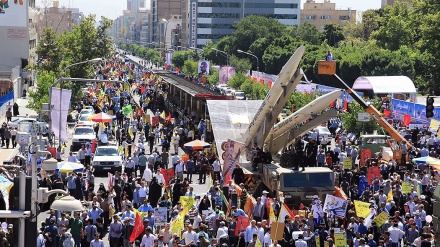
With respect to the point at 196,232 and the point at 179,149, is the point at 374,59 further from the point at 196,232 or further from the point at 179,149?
the point at 196,232

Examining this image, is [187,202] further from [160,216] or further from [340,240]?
[340,240]

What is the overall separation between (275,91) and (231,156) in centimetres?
278

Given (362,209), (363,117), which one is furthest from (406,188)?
(363,117)

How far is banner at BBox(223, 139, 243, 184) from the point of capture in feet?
107

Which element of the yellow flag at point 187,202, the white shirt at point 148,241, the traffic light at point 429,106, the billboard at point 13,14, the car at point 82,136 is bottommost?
the car at point 82,136

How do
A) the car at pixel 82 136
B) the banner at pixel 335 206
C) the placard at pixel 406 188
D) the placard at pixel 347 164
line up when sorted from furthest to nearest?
1. the car at pixel 82 136
2. the placard at pixel 347 164
3. the placard at pixel 406 188
4. the banner at pixel 335 206

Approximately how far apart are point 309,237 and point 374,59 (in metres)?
65.5

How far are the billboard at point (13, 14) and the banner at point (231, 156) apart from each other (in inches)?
2758

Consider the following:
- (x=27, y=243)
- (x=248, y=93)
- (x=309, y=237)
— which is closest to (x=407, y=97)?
(x=248, y=93)

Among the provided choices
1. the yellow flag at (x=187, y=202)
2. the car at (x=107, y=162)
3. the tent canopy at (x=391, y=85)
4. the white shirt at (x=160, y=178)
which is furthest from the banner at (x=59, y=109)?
the tent canopy at (x=391, y=85)

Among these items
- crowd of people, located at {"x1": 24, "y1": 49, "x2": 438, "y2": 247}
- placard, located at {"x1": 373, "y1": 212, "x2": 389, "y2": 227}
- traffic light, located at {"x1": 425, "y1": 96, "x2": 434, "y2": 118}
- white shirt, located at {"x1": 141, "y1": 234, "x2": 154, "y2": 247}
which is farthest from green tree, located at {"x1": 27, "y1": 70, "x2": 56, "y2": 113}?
white shirt, located at {"x1": 141, "y1": 234, "x2": 154, "y2": 247}

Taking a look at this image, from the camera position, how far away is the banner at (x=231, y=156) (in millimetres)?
32531

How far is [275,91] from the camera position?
3228 centimetres

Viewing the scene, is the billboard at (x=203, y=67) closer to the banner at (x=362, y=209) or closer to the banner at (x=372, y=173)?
the banner at (x=372, y=173)
